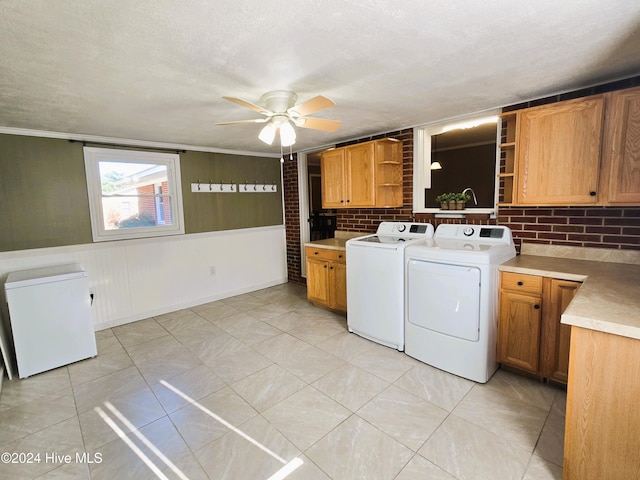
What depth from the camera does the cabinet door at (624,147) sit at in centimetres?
195

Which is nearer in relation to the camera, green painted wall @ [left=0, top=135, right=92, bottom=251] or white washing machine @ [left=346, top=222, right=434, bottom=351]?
white washing machine @ [left=346, top=222, right=434, bottom=351]

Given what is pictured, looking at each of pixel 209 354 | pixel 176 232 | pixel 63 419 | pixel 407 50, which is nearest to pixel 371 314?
pixel 209 354

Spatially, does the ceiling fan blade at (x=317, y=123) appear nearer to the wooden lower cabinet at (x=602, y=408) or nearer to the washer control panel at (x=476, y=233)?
the washer control panel at (x=476, y=233)

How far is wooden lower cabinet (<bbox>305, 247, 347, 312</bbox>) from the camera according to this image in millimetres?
3686

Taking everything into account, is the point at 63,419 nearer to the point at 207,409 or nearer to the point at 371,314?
the point at 207,409

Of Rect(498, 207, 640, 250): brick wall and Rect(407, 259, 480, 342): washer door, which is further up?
Rect(498, 207, 640, 250): brick wall

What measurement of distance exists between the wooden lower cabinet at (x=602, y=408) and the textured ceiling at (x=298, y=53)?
1485mm

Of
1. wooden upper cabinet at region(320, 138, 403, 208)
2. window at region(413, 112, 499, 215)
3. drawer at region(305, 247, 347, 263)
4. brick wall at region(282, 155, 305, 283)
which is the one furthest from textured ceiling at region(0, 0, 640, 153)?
window at region(413, 112, 499, 215)

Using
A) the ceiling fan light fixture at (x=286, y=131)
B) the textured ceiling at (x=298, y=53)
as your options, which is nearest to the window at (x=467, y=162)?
the textured ceiling at (x=298, y=53)

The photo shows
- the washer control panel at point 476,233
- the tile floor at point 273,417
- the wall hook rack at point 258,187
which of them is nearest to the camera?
the tile floor at point 273,417

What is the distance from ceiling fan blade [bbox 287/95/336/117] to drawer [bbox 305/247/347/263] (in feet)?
5.99

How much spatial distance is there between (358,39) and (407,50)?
313 millimetres

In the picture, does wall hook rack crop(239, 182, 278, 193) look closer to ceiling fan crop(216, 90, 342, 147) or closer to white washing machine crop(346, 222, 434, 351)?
white washing machine crop(346, 222, 434, 351)

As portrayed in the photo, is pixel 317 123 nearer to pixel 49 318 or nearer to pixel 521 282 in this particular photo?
pixel 521 282
